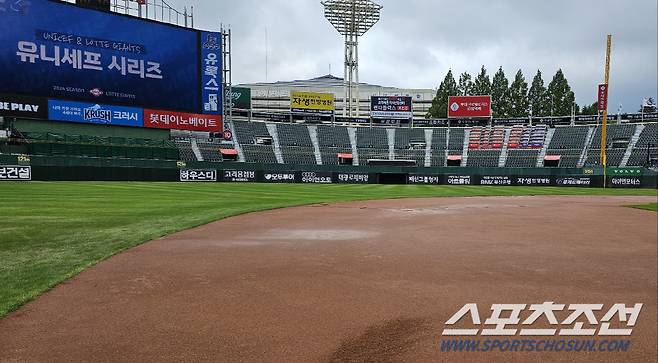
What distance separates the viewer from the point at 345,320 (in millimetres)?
4551

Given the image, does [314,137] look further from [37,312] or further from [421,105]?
[421,105]

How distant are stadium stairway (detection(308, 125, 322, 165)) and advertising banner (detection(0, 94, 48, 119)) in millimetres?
32779

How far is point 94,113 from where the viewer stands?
3762 centimetres

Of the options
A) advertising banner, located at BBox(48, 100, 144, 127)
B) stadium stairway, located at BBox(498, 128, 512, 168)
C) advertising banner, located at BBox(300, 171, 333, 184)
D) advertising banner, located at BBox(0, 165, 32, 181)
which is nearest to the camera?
advertising banner, located at BBox(0, 165, 32, 181)

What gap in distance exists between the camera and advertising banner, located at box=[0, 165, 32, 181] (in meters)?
30.6

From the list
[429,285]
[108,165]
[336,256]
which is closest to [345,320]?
[429,285]

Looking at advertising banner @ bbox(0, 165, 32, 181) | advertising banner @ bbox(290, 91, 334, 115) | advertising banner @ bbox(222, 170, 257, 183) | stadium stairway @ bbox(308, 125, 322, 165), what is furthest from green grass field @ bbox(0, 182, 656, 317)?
advertising banner @ bbox(290, 91, 334, 115)

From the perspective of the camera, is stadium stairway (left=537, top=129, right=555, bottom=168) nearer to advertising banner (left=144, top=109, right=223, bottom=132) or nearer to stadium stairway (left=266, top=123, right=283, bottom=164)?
stadium stairway (left=266, top=123, right=283, bottom=164)

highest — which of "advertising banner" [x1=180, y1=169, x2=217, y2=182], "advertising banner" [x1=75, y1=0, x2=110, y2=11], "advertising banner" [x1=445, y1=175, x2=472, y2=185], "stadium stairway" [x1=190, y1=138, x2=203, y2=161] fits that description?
"advertising banner" [x1=75, y1=0, x2=110, y2=11]

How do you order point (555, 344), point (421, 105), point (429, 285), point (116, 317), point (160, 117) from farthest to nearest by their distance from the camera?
point (421, 105) < point (160, 117) < point (429, 285) < point (116, 317) < point (555, 344)

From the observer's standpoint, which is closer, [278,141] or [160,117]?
[160,117]

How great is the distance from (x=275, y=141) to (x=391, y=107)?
2223cm

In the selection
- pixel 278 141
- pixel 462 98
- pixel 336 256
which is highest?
pixel 462 98

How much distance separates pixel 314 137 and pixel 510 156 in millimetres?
30167
